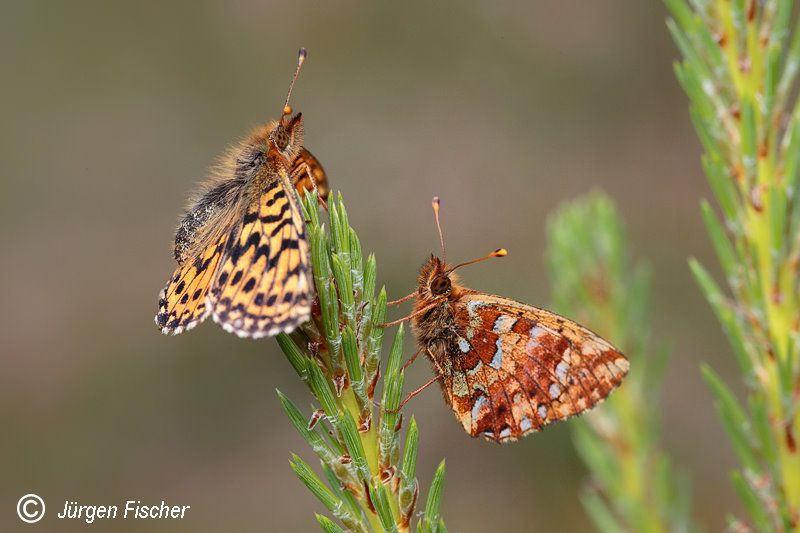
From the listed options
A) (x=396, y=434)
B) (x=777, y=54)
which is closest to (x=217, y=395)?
(x=396, y=434)

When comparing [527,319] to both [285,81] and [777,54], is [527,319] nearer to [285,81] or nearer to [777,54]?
[777,54]

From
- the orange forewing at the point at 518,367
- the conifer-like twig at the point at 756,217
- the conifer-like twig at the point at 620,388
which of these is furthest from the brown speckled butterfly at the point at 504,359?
the conifer-like twig at the point at 756,217

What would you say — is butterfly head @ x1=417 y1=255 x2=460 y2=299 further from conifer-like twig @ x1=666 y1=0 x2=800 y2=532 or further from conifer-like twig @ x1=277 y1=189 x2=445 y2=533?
conifer-like twig @ x1=666 y1=0 x2=800 y2=532

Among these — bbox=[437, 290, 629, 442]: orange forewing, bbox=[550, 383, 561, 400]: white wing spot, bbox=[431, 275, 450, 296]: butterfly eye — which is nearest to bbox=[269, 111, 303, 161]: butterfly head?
bbox=[431, 275, 450, 296]: butterfly eye

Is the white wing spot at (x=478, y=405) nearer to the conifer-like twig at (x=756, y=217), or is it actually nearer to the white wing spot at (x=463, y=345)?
the white wing spot at (x=463, y=345)

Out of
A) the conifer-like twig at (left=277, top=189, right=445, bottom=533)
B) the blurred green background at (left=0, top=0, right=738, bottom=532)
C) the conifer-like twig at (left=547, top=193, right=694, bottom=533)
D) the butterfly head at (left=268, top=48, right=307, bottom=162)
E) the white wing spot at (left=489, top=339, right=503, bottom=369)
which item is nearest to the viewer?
the conifer-like twig at (left=277, top=189, right=445, bottom=533)

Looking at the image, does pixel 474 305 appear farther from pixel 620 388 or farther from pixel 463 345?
pixel 620 388

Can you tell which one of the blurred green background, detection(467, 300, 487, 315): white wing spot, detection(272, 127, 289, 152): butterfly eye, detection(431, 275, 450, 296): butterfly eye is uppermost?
the blurred green background

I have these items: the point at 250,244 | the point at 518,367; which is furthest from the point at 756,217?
the point at 250,244
